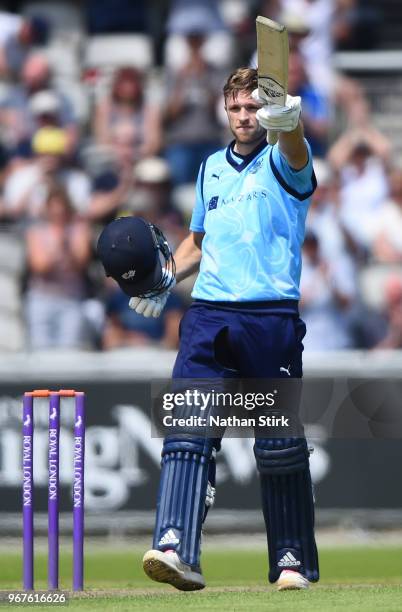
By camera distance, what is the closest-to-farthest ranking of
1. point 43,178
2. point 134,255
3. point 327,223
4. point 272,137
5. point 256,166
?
point 272,137, point 134,255, point 256,166, point 327,223, point 43,178

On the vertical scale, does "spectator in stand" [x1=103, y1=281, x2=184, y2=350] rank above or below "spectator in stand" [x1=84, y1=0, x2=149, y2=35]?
below

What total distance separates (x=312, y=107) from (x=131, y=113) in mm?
1425

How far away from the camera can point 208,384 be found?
5.66 m

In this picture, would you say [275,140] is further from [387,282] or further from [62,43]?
[62,43]

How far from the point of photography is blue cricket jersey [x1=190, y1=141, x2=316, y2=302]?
5.64 metres

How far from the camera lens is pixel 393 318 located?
35.1ft

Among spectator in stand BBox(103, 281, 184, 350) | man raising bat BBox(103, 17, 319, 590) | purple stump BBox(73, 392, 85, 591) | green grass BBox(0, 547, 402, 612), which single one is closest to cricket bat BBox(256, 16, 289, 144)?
man raising bat BBox(103, 17, 319, 590)

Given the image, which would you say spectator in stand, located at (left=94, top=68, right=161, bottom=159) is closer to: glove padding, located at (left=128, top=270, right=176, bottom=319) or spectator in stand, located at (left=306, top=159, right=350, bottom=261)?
spectator in stand, located at (left=306, top=159, right=350, bottom=261)

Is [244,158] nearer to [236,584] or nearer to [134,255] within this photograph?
[134,255]

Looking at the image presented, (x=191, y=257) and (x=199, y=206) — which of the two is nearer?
(x=199, y=206)

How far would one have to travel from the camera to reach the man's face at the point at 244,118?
5.73 m

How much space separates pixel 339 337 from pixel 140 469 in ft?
5.92

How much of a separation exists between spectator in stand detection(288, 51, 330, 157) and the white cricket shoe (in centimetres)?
626

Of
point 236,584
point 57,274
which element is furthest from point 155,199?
point 236,584
